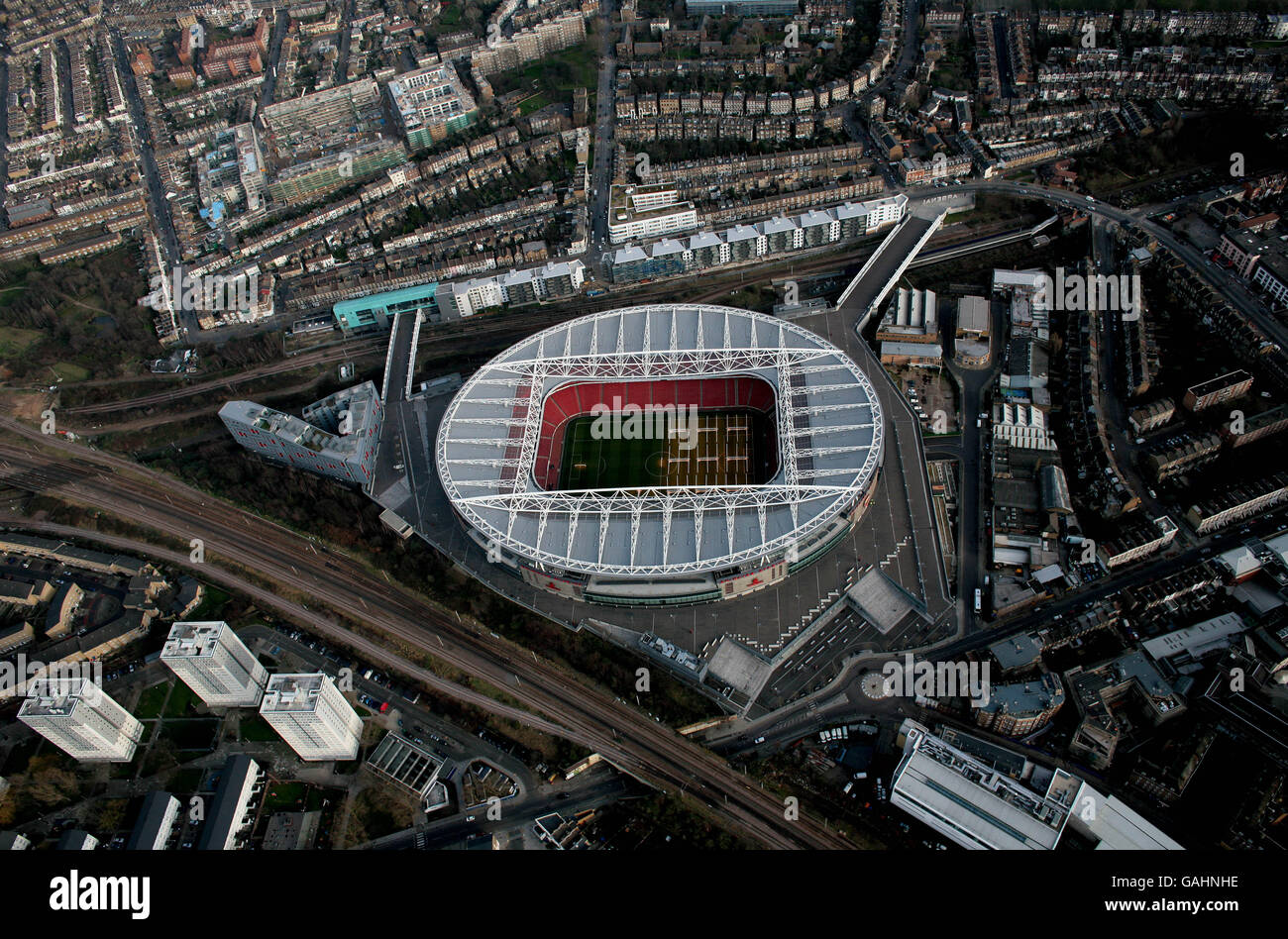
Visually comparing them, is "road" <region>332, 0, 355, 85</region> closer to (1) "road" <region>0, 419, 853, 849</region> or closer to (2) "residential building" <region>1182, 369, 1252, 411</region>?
(1) "road" <region>0, 419, 853, 849</region>

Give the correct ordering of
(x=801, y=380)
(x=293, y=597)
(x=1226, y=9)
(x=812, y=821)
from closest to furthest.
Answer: (x=812, y=821)
(x=293, y=597)
(x=801, y=380)
(x=1226, y=9)

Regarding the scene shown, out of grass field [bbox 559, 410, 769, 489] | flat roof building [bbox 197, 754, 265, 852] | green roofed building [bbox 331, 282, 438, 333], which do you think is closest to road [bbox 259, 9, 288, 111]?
green roofed building [bbox 331, 282, 438, 333]

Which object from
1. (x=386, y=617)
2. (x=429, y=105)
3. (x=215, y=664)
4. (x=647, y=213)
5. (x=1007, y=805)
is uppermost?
(x=429, y=105)

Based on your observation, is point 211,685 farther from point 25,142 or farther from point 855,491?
point 25,142

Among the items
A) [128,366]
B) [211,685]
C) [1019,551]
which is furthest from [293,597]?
[1019,551]

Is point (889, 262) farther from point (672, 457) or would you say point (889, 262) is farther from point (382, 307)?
point (382, 307)

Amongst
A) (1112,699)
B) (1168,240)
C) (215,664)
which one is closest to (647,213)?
(1168,240)
